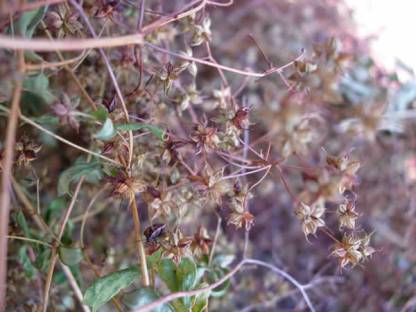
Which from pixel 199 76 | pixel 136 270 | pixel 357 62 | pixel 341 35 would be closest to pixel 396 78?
pixel 357 62

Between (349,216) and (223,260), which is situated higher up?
(349,216)

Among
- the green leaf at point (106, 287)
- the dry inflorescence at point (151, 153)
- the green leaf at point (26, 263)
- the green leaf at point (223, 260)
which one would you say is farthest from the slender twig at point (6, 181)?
the green leaf at point (223, 260)

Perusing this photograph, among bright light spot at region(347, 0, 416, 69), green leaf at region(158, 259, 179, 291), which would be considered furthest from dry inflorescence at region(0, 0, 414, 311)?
bright light spot at region(347, 0, 416, 69)

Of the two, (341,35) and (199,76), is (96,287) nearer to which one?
(199,76)

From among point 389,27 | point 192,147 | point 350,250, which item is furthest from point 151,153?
point 389,27

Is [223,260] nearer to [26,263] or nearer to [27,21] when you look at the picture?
[26,263]

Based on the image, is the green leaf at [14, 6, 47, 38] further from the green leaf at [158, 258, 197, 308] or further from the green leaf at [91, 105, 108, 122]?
the green leaf at [158, 258, 197, 308]
